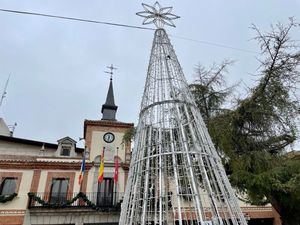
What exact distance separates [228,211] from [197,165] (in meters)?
0.92

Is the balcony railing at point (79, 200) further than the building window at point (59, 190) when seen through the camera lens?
No

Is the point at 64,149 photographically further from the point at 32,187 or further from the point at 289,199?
the point at 289,199

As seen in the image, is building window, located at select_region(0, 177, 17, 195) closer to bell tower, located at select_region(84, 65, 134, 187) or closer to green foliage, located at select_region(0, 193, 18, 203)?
green foliage, located at select_region(0, 193, 18, 203)

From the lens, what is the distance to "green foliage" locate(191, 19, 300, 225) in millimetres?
7332

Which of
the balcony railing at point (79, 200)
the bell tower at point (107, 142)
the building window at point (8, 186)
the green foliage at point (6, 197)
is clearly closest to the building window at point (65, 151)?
the bell tower at point (107, 142)

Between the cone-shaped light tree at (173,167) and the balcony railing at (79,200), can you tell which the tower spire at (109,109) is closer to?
the balcony railing at (79,200)

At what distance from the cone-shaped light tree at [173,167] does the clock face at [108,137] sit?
41.5ft

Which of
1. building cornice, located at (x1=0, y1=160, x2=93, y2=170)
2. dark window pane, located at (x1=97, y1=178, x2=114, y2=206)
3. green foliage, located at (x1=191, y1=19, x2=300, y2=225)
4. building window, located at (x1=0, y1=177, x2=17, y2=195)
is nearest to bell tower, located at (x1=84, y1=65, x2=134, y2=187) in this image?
dark window pane, located at (x1=97, y1=178, x2=114, y2=206)

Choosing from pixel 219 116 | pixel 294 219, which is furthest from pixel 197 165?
pixel 294 219

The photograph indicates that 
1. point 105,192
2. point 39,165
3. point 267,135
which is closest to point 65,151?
point 39,165

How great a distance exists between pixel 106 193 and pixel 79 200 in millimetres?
1745

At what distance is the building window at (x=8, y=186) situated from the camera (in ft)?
48.9

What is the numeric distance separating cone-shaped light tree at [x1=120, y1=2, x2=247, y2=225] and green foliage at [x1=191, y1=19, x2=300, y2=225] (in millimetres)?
2886

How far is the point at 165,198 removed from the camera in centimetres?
428
